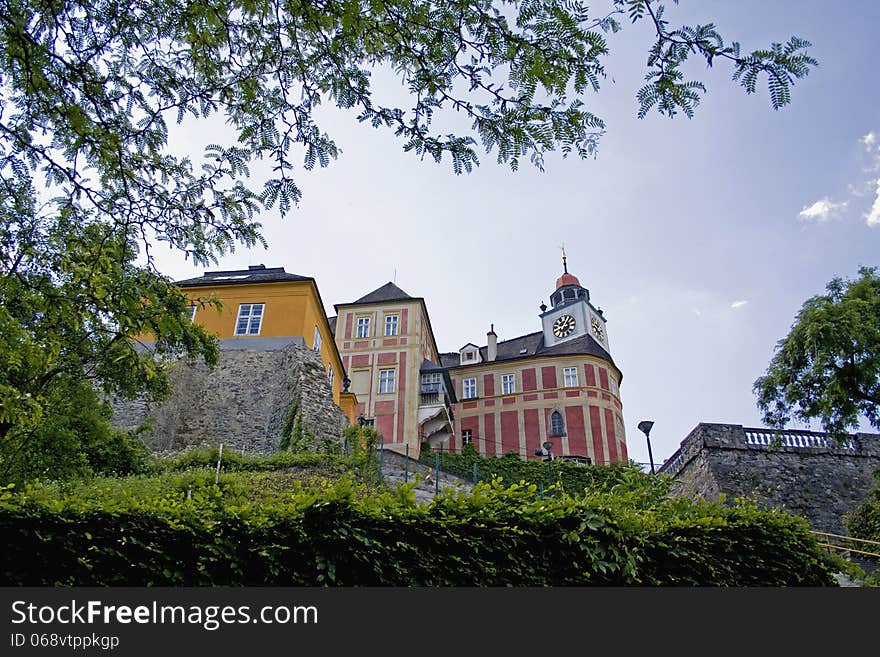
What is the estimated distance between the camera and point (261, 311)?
919 inches

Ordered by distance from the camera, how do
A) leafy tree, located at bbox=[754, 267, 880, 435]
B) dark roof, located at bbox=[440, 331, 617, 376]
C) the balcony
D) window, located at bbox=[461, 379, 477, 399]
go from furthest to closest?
window, located at bbox=[461, 379, 477, 399] → dark roof, located at bbox=[440, 331, 617, 376] → the balcony → leafy tree, located at bbox=[754, 267, 880, 435]

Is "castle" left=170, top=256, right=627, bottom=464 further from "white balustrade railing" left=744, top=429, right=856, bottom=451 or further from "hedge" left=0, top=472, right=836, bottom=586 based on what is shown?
"hedge" left=0, top=472, right=836, bottom=586

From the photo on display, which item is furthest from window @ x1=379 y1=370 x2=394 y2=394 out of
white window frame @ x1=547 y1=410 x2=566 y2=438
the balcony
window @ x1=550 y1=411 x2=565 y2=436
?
window @ x1=550 y1=411 x2=565 y2=436

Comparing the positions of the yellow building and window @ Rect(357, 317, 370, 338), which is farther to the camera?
window @ Rect(357, 317, 370, 338)

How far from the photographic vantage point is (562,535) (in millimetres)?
6262

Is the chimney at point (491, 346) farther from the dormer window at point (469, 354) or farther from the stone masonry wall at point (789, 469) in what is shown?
the stone masonry wall at point (789, 469)

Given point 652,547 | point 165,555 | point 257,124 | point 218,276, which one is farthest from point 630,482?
point 218,276

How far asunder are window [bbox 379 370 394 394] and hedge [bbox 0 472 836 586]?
29423 millimetres

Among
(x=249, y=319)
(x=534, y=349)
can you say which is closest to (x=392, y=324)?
(x=534, y=349)

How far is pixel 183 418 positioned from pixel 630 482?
54.6 feet

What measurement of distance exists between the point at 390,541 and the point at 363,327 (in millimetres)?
33254

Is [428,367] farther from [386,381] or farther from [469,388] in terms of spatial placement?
[469,388]

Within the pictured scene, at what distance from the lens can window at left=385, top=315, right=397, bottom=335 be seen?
38.0 metres

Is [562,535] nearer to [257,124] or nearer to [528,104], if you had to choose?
[528,104]
